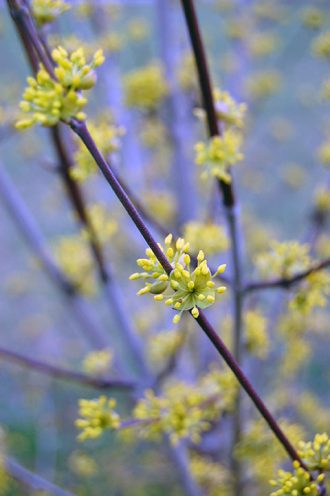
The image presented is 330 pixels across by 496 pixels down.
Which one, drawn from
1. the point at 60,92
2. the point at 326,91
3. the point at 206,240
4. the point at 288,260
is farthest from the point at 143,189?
the point at 60,92

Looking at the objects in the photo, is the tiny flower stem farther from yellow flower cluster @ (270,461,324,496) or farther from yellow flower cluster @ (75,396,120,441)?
yellow flower cluster @ (75,396,120,441)

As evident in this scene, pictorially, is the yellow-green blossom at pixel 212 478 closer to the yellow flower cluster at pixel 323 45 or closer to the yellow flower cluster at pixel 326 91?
the yellow flower cluster at pixel 326 91

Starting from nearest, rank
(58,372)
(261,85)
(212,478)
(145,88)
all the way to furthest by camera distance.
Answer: (58,372), (212,478), (145,88), (261,85)

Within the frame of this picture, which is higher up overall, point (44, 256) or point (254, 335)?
point (44, 256)

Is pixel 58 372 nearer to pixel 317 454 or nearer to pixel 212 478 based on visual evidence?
pixel 212 478

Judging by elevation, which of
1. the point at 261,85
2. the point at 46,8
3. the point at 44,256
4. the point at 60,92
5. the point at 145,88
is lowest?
the point at 60,92

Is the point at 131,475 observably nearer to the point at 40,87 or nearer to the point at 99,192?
the point at 99,192

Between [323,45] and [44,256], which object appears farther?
[44,256]

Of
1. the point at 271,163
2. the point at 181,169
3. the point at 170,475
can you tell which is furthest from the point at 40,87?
the point at 271,163

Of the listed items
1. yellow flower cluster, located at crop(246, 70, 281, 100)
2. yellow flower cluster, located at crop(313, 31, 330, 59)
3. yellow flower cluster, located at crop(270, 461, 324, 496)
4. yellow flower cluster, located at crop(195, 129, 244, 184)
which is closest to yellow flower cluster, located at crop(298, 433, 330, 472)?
yellow flower cluster, located at crop(270, 461, 324, 496)
